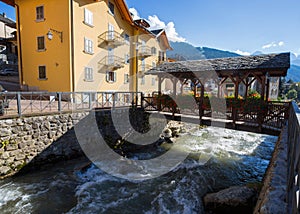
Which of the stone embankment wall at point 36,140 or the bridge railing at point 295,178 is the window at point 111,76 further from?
the bridge railing at point 295,178

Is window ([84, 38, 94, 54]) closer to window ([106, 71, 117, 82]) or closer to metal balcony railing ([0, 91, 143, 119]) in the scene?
window ([106, 71, 117, 82])

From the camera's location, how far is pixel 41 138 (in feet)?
24.5

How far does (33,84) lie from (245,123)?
49.6ft

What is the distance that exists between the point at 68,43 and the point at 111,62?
4.62 m

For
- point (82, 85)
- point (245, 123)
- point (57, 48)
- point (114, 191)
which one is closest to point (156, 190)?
point (114, 191)

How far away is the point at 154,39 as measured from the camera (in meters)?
23.5

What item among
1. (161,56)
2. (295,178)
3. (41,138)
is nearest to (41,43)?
(41,138)

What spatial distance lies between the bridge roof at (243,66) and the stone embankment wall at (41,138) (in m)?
5.07

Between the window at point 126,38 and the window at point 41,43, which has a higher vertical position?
the window at point 126,38

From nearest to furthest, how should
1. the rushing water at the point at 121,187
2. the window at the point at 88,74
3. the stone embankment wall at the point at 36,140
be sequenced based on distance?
the rushing water at the point at 121,187 → the stone embankment wall at the point at 36,140 → the window at the point at 88,74

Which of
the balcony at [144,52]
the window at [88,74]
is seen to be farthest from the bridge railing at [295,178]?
the balcony at [144,52]

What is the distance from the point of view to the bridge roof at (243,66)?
24.5 feet

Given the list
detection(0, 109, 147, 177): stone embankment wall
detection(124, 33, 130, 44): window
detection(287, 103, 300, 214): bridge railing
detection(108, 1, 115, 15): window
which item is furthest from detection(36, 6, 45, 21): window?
detection(287, 103, 300, 214): bridge railing

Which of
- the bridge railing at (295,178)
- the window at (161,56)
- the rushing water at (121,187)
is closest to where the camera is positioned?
the bridge railing at (295,178)
